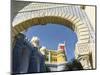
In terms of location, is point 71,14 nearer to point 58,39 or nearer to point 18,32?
point 58,39

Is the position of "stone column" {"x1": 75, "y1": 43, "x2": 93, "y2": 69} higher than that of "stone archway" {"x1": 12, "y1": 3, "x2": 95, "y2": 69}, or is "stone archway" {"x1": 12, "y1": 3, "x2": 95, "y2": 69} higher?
"stone archway" {"x1": 12, "y1": 3, "x2": 95, "y2": 69}

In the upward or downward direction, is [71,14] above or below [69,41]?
above

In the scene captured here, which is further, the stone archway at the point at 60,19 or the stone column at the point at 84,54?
the stone column at the point at 84,54

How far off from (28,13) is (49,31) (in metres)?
0.35

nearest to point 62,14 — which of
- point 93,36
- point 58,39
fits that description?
point 58,39

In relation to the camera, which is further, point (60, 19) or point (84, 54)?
point (84, 54)

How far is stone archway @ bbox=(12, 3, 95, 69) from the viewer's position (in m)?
2.99

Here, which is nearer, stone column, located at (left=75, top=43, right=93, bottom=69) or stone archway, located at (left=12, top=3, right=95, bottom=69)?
stone archway, located at (left=12, top=3, right=95, bottom=69)

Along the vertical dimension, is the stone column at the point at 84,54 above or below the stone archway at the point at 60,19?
below

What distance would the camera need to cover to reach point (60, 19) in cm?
313

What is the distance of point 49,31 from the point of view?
10.2 feet

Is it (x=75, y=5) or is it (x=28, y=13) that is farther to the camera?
(x=75, y=5)

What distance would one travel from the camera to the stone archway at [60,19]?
9.80 feet

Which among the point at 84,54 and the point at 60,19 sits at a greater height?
the point at 60,19
